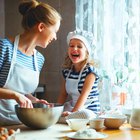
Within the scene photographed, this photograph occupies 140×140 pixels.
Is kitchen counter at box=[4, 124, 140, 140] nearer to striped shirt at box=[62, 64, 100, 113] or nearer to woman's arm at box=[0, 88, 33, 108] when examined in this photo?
woman's arm at box=[0, 88, 33, 108]

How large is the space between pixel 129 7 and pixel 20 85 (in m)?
0.92

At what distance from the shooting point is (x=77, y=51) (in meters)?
2.20

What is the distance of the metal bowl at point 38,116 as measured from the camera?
146 centimetres

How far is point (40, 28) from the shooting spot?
5.57ft

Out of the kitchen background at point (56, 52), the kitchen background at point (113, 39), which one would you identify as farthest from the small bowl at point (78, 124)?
the kitchen background at point (56, 52)

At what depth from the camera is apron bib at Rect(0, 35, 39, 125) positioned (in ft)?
5.58

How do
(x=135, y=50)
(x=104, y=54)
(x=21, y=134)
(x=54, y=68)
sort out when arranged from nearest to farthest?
(x=21, y=134)
(x=135, y=50)
(x=104, y=54)
(x=54, y=68)

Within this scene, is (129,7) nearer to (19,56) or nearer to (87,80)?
(87,80)

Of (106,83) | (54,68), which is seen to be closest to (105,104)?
(106,83)

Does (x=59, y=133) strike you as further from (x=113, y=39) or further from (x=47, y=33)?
(x=113, y=39)

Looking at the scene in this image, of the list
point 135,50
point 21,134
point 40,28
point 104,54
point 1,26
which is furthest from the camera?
point 1,26

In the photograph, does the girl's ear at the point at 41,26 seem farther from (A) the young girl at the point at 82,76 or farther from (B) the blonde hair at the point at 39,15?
(A) the young girl at the point at 82,76

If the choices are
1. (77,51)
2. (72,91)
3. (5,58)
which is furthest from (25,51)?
(72,91)

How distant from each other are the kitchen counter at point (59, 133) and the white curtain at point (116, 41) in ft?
2.13
